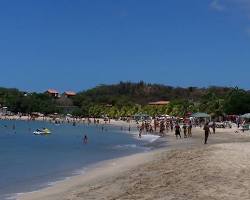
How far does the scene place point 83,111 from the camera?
177 meters

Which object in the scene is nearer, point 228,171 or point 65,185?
point 228,171

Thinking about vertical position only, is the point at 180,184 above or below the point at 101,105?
below

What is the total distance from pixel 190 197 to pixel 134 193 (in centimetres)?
176

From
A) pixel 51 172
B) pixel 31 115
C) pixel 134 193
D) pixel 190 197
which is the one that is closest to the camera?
pixel 190 197

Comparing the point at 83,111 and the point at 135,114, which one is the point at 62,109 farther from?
the point at 135,114

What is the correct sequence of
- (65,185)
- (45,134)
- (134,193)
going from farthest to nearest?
(45,134)
(65,185)
(134,193)

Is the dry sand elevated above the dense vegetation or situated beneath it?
situated beneath

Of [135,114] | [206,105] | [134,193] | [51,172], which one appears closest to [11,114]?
[135,114]

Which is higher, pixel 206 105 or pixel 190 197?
pixel 206 105

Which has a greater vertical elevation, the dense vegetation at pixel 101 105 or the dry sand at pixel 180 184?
the dense vegetation at pixel 101 105

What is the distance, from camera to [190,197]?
11.0m

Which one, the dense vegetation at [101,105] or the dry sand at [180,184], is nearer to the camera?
the dry sand at [180,184]

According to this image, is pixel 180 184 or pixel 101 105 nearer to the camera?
pixel 180 184

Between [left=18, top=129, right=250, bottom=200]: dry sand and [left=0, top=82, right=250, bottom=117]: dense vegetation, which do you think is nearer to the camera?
[left=18, top=129, right=250, bottom=200]: dry sand
